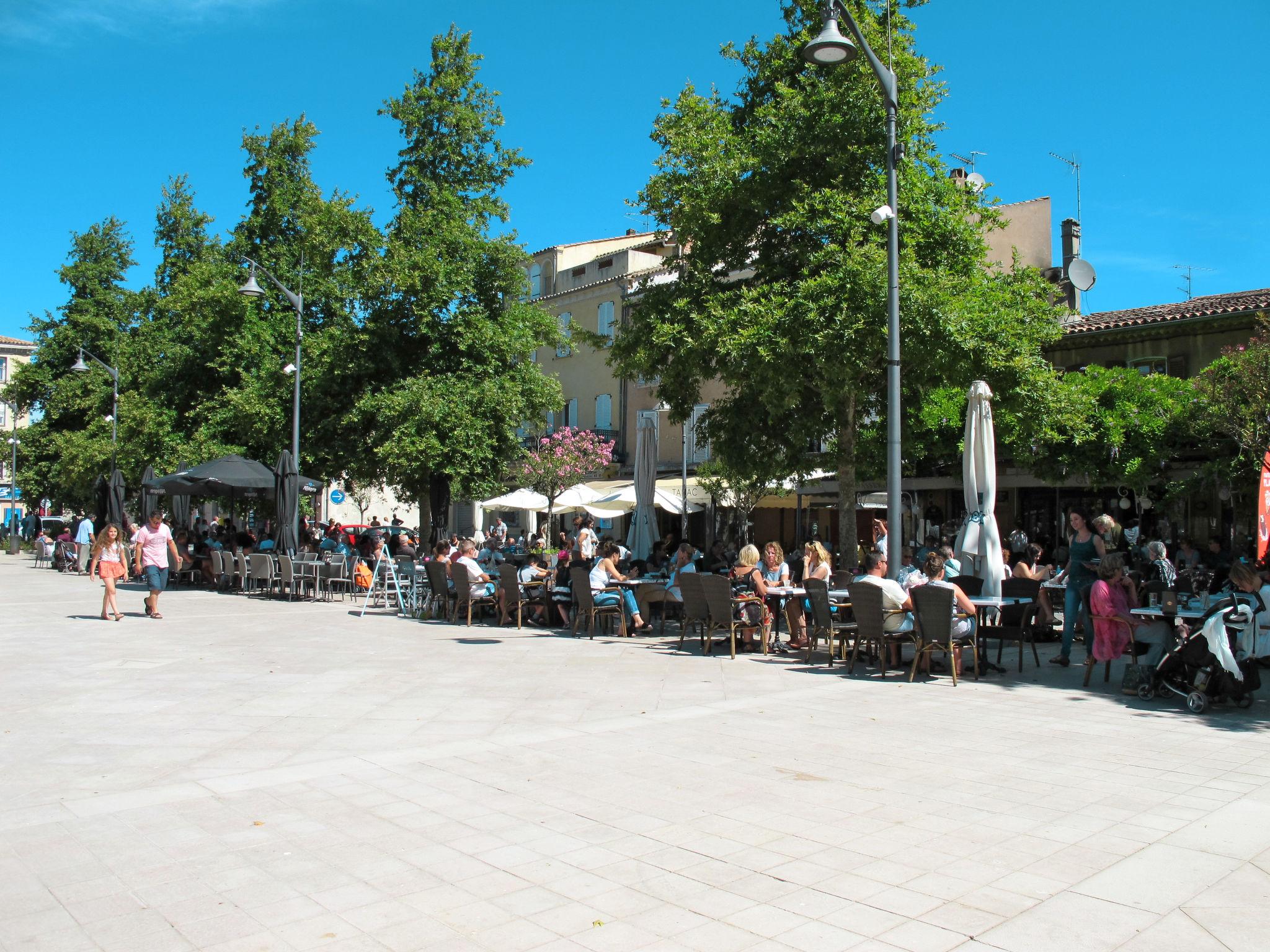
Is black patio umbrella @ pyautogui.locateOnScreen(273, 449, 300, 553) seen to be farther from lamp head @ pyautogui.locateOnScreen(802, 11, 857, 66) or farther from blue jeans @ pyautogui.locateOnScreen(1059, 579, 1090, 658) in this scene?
blue jeans @ pyautogui.locateOnScreen(1059, 579, 1090, 658)

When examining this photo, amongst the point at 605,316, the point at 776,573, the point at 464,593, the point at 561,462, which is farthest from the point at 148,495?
the point at 776,573

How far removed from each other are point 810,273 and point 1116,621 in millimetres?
7823

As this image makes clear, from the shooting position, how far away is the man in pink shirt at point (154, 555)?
16078 mm

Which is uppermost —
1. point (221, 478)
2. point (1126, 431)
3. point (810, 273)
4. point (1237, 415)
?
point (810, 273)

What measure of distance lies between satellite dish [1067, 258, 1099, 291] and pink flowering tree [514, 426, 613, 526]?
52.1 ft

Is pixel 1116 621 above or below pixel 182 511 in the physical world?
below

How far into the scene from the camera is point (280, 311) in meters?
27.8

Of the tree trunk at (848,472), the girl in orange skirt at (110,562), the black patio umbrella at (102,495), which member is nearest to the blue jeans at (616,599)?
the tree trunk at (848,472)

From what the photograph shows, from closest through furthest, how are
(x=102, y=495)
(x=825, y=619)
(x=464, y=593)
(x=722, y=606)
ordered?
1. (x=825, y=619)
2. (x=722, y=606)
3. (x=464, y=593)
4. (x=102, y=495)

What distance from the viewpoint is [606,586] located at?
1425 centimetres

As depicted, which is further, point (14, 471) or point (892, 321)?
point (14, 471)

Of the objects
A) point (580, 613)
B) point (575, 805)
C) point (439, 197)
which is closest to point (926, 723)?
point (575, 805)

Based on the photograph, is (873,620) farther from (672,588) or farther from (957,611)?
(672,588)

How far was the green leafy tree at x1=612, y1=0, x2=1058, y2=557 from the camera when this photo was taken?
14539mm
